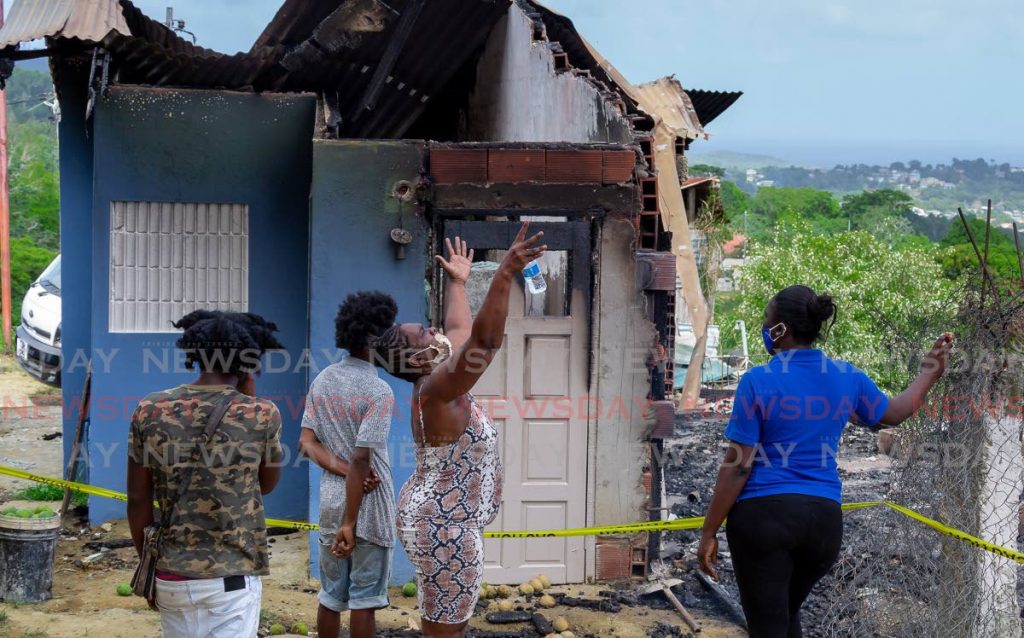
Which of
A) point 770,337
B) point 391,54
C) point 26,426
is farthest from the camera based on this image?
point 26,426

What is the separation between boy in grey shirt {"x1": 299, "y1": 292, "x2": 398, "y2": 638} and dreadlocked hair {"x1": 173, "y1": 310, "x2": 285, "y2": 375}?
2.97ft

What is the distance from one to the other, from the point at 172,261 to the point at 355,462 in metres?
5.04

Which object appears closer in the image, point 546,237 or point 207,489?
point 207,489

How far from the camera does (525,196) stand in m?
7.74

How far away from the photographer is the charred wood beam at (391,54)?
9414 mm

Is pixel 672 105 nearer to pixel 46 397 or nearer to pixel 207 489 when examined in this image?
pixel 46 397

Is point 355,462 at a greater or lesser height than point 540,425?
greater

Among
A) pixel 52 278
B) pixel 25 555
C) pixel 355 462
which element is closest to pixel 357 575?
pixel 355 462

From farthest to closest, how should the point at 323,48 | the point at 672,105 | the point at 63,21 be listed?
the point at 672,105
the point at 323,48
the point at 63,21

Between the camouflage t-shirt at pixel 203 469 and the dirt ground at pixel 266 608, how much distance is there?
3.08m

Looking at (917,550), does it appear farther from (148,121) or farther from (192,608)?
(148,121)

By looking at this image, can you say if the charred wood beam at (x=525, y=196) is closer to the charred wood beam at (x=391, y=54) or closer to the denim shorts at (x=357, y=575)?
the charred wood beam at (x=391, y=54)

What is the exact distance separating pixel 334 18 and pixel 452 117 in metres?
3.39

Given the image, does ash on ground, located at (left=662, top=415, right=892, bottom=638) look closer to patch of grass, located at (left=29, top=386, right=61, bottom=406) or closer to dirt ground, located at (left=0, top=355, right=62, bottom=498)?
dirt ground, located at (left=0, top=355, right=62, bottom=498)
